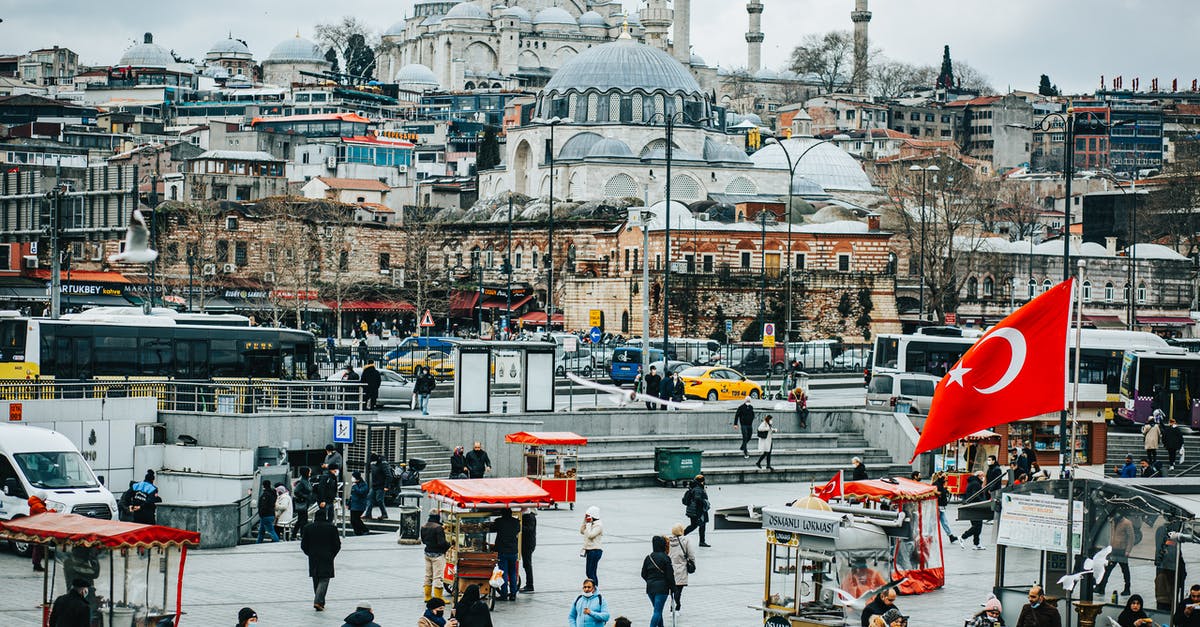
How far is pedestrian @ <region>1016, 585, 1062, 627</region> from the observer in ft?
38.9

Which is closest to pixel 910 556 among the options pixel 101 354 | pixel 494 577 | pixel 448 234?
pixel 494 577

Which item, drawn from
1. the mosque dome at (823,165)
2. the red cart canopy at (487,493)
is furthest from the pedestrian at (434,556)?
the mosque dome at (823,165)

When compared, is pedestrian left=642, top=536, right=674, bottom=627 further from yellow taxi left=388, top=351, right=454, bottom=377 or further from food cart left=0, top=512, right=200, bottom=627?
yellow taxi left=388, top=351, right=454, bottom=377

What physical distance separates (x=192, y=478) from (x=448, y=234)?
164 feet

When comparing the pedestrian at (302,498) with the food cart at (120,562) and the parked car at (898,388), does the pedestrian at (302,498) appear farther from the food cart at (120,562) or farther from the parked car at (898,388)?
the parked car at (898,388)

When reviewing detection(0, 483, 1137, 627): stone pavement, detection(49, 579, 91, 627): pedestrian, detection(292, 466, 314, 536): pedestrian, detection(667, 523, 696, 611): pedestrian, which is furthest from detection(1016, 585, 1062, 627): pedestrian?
detection(292, 466, 314, 536): pedestrian

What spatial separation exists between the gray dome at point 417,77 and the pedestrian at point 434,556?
11271 centimetres

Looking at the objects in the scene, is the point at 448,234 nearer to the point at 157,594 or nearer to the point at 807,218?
the point at 807,218

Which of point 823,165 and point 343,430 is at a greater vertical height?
point 823,165

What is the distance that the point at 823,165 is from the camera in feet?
257

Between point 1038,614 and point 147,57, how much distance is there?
128 metres

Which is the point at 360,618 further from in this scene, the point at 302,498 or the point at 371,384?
the point at 371,384

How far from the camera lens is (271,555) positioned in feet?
56.5

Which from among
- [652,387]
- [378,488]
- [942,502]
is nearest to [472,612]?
[378,488]
